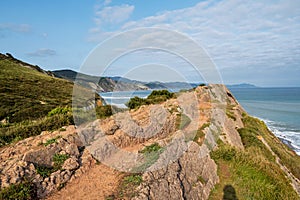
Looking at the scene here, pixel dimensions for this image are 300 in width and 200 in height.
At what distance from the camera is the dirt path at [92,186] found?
797cm

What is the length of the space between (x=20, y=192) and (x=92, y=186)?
7.60 feet

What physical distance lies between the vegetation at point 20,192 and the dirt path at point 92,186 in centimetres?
60

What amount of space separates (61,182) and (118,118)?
6436 millimetres

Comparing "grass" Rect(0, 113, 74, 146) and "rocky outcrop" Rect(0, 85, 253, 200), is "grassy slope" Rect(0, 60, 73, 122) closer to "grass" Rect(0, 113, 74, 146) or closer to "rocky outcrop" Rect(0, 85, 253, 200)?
"grass" Rect(0, 113, 74, 146)

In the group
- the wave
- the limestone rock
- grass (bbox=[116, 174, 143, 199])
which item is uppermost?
the limestone rock

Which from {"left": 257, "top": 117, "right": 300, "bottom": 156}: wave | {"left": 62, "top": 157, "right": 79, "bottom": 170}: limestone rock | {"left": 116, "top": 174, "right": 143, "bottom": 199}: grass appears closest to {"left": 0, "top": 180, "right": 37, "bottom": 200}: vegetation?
{"left": 62, "top": 157, "right": 79, "bottom": 170}: limestone rock

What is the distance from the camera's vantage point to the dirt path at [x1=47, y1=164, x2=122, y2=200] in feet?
26.2

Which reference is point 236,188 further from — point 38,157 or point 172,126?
point 38,157

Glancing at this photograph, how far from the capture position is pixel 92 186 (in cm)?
859

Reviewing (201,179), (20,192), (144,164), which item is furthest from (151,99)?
(20,192)

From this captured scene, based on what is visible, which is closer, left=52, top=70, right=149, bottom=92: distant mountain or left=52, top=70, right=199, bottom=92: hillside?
left=52, top=70, right=149, bottom=92: distant mountain

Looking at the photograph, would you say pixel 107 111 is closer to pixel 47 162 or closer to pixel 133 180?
pixel 47 162

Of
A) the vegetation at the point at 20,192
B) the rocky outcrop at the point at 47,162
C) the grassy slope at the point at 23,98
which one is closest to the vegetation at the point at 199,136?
the rocky outcrop at the point at 47,162

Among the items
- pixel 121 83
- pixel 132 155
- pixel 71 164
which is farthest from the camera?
pixel 121 83
